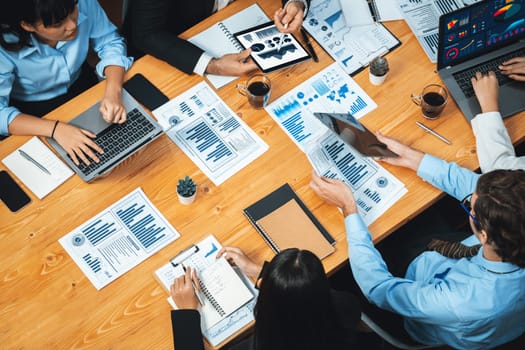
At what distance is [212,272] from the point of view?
1.95 meters

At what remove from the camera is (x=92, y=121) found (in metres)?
2.11

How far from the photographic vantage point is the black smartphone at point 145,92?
7.38 feet

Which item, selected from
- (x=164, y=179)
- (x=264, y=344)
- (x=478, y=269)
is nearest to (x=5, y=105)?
(x=164, y=179)

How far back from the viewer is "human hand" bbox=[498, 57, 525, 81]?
2.30m

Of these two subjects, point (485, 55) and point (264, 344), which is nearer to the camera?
point (264, 344)

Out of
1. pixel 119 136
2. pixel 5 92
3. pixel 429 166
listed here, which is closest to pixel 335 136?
pixel 429 166

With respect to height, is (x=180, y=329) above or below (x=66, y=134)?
below

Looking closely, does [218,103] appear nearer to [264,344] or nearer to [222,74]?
[222,74]

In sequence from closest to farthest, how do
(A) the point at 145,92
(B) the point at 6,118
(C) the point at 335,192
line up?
(C) the point at 335,192
(B) the point at 6,118
(A) the point at 145,92

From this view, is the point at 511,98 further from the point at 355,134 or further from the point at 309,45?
the point at 309,45

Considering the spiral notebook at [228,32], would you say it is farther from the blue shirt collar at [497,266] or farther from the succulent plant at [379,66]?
the blue shirt collar at [497,266]

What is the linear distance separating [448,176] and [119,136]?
3.81ft

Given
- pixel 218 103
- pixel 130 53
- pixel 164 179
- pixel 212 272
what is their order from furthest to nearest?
pixel 130 53
pixel 218 103
pixel 164 179
pixel 212 272

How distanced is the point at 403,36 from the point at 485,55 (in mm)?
331
